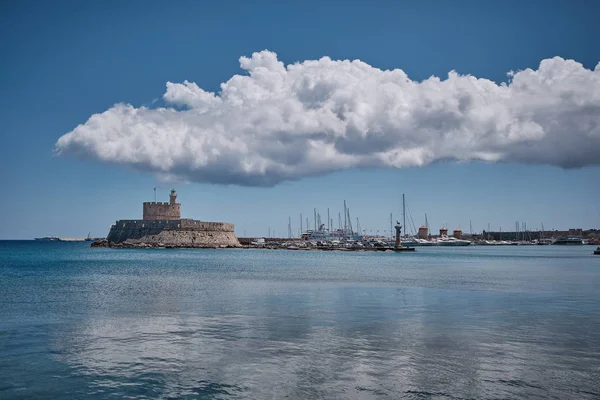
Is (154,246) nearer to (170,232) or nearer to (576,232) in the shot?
(170,232)

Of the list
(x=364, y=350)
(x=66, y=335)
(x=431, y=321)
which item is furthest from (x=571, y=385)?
(x=66, y=335)

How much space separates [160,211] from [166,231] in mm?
3998

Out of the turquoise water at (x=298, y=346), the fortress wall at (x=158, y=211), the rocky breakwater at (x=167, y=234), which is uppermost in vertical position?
the fortress wall at (x=158, y=211)

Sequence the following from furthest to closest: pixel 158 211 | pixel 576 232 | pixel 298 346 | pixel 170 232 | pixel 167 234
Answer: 1. pixel 576 232
2. pixel 158 211
3. pixel 170 232
4. pixel 167 234
5. pixel 298 346

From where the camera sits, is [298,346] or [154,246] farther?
[154,246]

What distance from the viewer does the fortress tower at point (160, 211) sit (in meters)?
83.6

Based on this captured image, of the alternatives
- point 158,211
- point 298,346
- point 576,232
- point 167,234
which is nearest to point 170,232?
point 167,234

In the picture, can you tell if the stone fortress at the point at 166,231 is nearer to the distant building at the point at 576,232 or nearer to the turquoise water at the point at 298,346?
the turquoise water at the point at 298,346

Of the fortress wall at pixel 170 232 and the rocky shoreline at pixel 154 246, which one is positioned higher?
the fortress wall at pixel 170 232

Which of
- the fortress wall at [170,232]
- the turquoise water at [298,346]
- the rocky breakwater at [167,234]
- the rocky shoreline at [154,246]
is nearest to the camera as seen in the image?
the turquoise water at [298,346]

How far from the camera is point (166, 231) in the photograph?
8181 centimetres

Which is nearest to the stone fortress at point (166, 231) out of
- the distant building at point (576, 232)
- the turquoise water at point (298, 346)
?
the turquoise water at point (298, 346)

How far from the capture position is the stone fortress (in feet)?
268

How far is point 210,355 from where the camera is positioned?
10008 mm
